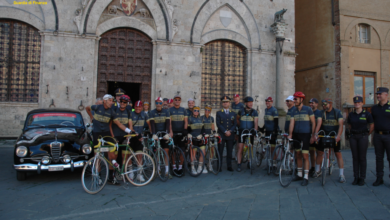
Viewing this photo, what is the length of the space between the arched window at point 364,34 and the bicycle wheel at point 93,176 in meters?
17.0

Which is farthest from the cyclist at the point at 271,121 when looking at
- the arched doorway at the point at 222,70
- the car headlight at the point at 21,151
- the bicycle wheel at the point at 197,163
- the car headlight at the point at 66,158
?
the arched doorway at the point at 222,70

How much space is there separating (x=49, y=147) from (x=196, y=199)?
11.9ft

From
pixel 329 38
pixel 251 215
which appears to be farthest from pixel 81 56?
pixel 329 38

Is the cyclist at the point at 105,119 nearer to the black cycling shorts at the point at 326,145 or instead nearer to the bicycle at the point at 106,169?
the bicycle at the point at 106,169

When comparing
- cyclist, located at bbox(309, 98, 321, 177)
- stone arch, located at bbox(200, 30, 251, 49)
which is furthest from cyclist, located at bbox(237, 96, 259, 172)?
stone arch, located at bbox(200, 30, 251, 49)

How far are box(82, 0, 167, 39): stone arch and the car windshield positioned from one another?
6047 mm

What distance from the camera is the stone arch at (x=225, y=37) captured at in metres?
14.1

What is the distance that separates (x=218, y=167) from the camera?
7.56m

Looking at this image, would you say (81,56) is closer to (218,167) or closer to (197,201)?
(218,167)

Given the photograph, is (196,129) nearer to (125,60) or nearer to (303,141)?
(303,141)

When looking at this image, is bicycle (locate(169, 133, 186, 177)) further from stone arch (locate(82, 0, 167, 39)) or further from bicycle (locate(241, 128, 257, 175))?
stone arch (locate(82, 0, 167, 39))

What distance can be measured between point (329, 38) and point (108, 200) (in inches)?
633

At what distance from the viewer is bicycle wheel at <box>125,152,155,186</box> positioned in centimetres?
623

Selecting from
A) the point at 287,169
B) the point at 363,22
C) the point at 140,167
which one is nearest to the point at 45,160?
the point at 140,167
